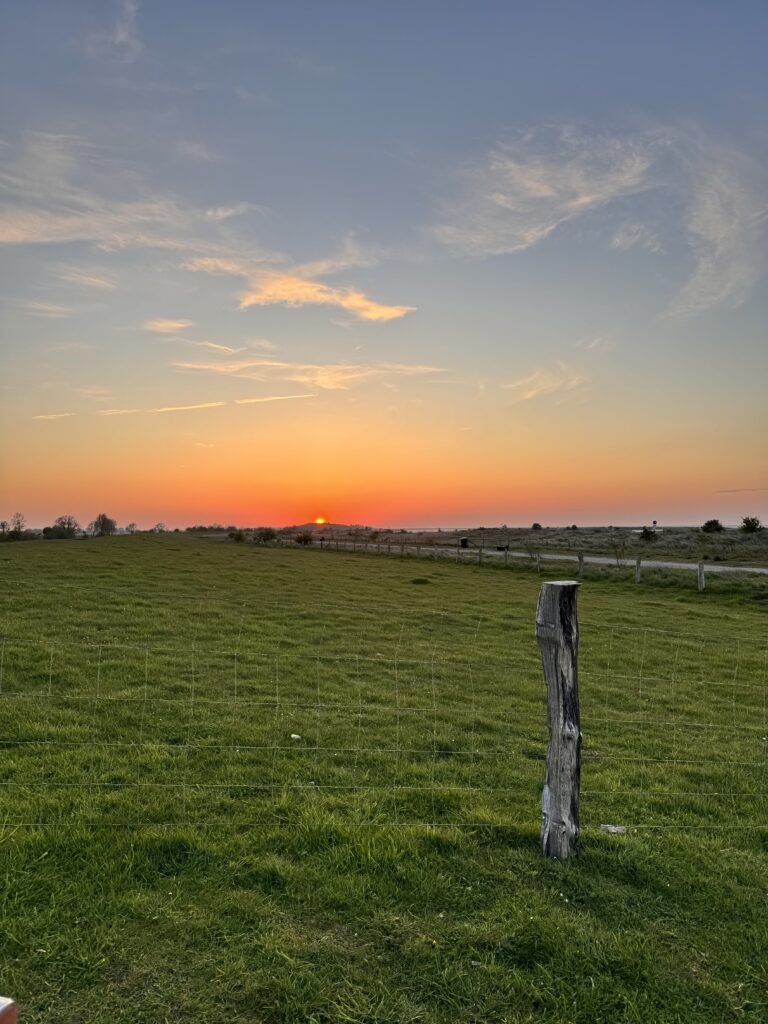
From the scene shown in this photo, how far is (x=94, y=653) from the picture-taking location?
Result: 1302 cm

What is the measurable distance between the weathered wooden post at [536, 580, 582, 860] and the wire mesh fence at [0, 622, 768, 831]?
0.69 m

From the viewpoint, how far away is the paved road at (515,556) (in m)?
37.9

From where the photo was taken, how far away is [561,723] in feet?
17.7

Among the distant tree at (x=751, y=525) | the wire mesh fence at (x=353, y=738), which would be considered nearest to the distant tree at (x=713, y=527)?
the distant tree at (x=751, y=525)

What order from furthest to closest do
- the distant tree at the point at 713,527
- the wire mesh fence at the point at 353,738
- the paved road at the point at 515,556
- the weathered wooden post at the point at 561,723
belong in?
the distant tree at the point at 713,527, the paved road at the point at 515,556, the wire mesh fence at the point at 353,738, the weathered wooden post at the point at 561,723

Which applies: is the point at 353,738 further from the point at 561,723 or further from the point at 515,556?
the point at 515,556

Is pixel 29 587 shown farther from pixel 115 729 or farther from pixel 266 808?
pixel 266 808

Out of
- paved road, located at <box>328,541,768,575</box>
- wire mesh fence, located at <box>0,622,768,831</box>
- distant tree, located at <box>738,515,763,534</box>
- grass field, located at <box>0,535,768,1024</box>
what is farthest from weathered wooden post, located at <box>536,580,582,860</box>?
distant tree, located at <box>738,515,763,534</box>

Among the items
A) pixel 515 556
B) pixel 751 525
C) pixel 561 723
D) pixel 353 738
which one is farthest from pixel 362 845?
pixel 751 525

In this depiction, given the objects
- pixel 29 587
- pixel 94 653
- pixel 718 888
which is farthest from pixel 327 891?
pixel 29 587

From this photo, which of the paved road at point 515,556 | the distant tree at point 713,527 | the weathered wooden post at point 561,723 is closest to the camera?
the weathered wooden post at point 561,723

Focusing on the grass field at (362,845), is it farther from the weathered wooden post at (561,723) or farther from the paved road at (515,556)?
the paved road at (515,556)

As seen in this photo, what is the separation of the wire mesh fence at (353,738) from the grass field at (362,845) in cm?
5

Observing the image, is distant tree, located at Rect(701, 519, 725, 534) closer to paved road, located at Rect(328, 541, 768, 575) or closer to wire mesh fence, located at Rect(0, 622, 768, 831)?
paved road, located at Rect(328, 541, 768, 575)
